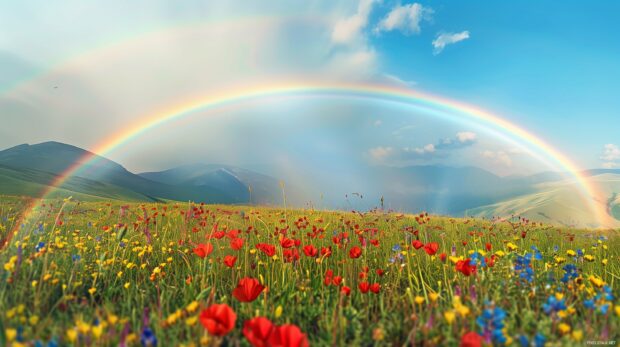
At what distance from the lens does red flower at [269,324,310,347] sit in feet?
4.29

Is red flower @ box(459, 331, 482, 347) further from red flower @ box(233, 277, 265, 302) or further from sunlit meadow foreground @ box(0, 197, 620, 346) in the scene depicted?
red flower @ box(233, 277, 265, 302)

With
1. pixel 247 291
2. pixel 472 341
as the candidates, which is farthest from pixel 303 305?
pixel 472 341

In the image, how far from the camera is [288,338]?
1.33 m

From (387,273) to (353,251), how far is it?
0.83m

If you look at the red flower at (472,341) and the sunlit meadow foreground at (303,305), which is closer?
the red flower at (472,341)

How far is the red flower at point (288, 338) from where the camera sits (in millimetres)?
1307

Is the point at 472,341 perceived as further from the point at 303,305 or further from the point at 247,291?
the point at 303,305

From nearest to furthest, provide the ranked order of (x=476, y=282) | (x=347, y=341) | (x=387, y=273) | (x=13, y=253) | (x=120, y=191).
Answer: (x=347, y=341) → (x=476, y=282) → (x=13, y=253) → (x=387, y=273) → (x=120, y=191)

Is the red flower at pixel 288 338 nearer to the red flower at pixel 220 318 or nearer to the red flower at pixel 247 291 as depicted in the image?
the red flower at pixel 220 318

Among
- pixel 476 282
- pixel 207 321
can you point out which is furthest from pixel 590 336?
pixel 207 321

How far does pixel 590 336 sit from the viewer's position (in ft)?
5.98

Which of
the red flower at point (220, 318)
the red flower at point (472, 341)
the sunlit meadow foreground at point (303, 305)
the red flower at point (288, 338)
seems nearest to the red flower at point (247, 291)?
the sunlit meadow foreground at point (303, 305)

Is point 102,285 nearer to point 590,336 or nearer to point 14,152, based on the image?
point 590,336

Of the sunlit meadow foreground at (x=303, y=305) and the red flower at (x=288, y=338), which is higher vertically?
the red flower at (x=288, y=338)
